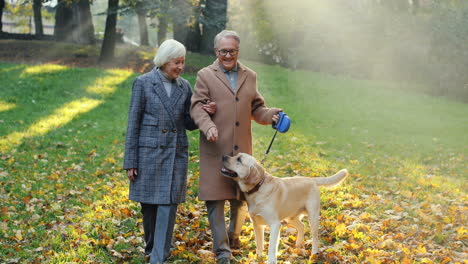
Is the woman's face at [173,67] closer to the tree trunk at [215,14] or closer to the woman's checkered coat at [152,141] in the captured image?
the woman's checkered coat at [152,141]

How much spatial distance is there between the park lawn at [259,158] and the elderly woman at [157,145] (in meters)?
0.67

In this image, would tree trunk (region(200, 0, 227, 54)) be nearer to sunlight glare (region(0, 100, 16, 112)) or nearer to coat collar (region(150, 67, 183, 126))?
sunlight glare (region(0, 100, 16, 112))

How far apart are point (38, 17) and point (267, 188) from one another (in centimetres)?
2983

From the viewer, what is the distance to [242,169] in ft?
15.0

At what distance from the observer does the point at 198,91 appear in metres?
4.82

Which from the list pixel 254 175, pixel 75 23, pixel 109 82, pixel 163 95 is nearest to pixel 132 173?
pixel 163 95

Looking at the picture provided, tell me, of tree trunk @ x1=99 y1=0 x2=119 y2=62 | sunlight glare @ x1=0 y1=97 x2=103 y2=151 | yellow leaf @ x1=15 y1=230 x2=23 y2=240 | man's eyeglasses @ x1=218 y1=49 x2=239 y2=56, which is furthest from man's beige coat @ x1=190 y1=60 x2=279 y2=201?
tree trunk @ x1=99 y1=0 x2=119 y2=62

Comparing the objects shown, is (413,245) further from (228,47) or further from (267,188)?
(228,47)

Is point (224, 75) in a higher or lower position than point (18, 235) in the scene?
higher

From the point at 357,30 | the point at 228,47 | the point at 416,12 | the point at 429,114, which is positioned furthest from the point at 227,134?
the point at 416,12

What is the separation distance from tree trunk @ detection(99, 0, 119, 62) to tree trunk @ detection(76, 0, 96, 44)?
4.51 meters

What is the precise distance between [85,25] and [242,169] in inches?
844

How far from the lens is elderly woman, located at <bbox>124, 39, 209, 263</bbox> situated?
15.5ft

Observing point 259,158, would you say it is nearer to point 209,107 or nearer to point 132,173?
point 209,107
